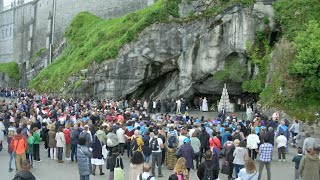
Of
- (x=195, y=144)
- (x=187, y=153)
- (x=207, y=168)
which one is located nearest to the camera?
(x=207, y=168)

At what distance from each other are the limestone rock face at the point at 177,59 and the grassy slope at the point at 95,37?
32.2 inches

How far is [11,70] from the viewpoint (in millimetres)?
69438

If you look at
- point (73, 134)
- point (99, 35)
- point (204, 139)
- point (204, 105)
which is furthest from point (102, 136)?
point (99, 35)

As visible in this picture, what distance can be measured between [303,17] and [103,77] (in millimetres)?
15898

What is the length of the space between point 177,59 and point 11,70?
42.5 meters

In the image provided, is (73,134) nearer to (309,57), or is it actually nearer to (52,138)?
(52,138)

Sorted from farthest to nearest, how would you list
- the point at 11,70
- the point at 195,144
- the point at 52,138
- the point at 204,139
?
1. the point at 11,70
2. the point at 52,138
3. the point at 204,139
4. the point at 195,144

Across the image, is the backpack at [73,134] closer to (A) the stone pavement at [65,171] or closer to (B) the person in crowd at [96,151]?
(A) the stone pavement at [65,171]

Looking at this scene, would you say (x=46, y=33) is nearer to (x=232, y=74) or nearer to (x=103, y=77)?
(x=103, y=77)

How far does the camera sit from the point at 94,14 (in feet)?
178

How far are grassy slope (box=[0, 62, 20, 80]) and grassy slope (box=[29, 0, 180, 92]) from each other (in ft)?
61.0

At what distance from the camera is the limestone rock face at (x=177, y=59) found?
107 ft

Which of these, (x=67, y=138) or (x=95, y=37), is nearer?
(x=67, y=138)

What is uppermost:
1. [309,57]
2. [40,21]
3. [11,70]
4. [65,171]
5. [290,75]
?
[40,21]
